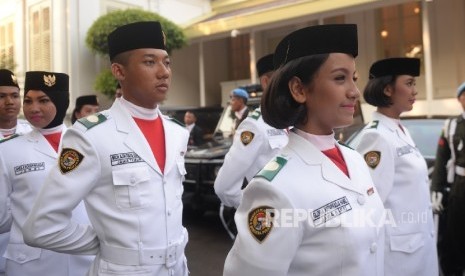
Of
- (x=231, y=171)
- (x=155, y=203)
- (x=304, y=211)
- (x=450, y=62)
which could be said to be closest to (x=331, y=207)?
(x=304, y=211)

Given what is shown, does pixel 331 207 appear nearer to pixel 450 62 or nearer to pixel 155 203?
pixel 155 203

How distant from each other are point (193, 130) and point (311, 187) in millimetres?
8936

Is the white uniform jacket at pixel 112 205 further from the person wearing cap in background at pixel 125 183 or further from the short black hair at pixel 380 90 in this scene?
the short black hair at pixel 380 90

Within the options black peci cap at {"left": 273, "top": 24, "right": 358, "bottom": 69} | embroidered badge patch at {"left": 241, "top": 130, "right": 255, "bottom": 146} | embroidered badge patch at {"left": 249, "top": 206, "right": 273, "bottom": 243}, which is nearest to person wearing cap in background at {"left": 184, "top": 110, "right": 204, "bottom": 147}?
embroidered badge patch at {"left": 241, "top": 130, "right": 255, "bottom": 146}

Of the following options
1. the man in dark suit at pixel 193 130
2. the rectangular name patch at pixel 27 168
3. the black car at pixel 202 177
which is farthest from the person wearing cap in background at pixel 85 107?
the man in dark suit at pixel 193 130

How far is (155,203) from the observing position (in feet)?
7.35

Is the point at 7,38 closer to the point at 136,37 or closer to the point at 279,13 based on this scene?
the point at 279,13

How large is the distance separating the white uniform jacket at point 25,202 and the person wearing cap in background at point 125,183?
2.01ft

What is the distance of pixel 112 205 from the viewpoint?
2.16 meters

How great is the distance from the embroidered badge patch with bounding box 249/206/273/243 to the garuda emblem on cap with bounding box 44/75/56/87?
211 cm

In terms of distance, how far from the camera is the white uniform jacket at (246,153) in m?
3.62

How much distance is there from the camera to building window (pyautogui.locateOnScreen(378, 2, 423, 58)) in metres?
14.4

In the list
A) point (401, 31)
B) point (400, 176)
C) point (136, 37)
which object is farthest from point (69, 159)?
point (401, 31)

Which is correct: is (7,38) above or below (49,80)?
above
